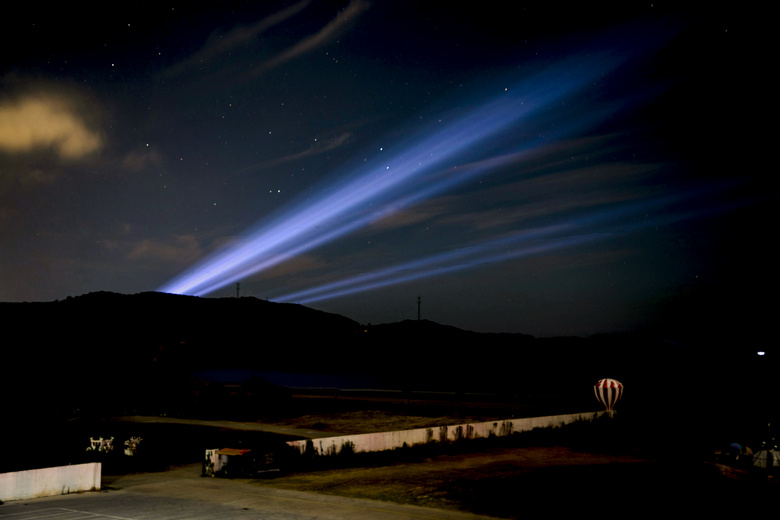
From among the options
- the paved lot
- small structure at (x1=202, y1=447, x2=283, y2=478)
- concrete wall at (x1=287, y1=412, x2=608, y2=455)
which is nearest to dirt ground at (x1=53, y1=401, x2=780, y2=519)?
concrete wall at (x1=287, y1=412, x2=608, y2=455)

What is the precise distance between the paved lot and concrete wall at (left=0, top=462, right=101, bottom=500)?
408 mm

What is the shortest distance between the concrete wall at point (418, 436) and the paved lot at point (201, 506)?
5474 millimetres

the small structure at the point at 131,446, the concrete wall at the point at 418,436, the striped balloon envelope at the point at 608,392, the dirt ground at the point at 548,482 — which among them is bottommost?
the dirt ground at the point at 548,482

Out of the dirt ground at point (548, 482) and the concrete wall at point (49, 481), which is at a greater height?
the concrete wall at point (49, 481)

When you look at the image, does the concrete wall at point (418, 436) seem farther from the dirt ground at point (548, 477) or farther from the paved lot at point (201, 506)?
the paved lot at point (201, 506)

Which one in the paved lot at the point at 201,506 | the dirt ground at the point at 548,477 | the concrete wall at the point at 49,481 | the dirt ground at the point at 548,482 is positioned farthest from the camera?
the dirt ground at the point at 548,477

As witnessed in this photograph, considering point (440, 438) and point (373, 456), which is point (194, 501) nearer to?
point (373, 456)

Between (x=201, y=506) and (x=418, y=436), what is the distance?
1421 centimetres

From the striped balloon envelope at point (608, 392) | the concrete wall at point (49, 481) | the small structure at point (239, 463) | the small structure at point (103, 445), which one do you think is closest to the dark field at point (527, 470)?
the small structure at point (103, 445)

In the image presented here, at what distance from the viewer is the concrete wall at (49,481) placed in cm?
1883

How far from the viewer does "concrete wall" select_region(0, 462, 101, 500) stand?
1883 centimetres

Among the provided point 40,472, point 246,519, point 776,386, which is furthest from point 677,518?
point 776,386

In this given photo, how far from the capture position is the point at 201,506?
18.7 metres

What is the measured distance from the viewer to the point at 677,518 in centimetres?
1769
